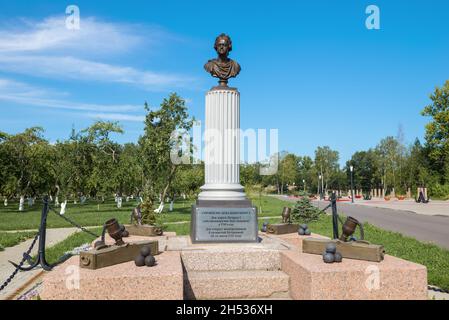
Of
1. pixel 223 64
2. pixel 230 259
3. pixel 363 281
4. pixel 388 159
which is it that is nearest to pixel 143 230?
pixel 230 259

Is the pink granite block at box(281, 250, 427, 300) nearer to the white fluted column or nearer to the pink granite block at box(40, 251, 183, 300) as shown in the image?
the pink granite block at box(40, 251, 183, 300)

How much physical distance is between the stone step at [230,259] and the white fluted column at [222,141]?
182cm

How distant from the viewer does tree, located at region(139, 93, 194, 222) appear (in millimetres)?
29453

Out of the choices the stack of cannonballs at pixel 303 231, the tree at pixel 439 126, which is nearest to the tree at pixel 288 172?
the tree at pixel 439 126

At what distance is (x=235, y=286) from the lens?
21.4ft

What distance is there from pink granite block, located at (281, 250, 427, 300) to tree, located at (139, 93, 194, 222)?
2433cm

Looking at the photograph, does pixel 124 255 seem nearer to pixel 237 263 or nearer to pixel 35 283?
pixel 237 263

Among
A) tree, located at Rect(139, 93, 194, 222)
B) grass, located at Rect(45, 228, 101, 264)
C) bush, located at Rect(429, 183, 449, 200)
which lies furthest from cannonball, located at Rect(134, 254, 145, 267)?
bush, located at Rect(429, 183, 449, 200)

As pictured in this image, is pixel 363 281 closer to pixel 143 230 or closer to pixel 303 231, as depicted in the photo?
pixel 303 231

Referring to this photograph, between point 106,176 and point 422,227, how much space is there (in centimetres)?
2661

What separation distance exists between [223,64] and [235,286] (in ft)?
16.9

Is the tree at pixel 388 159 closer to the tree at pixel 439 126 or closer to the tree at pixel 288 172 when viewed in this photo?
the tree at pixel 439 126

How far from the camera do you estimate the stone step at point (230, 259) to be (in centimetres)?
704

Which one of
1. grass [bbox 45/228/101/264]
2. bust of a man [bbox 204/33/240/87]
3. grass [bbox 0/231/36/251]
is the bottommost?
grass [bbox 0/231/36/251]
